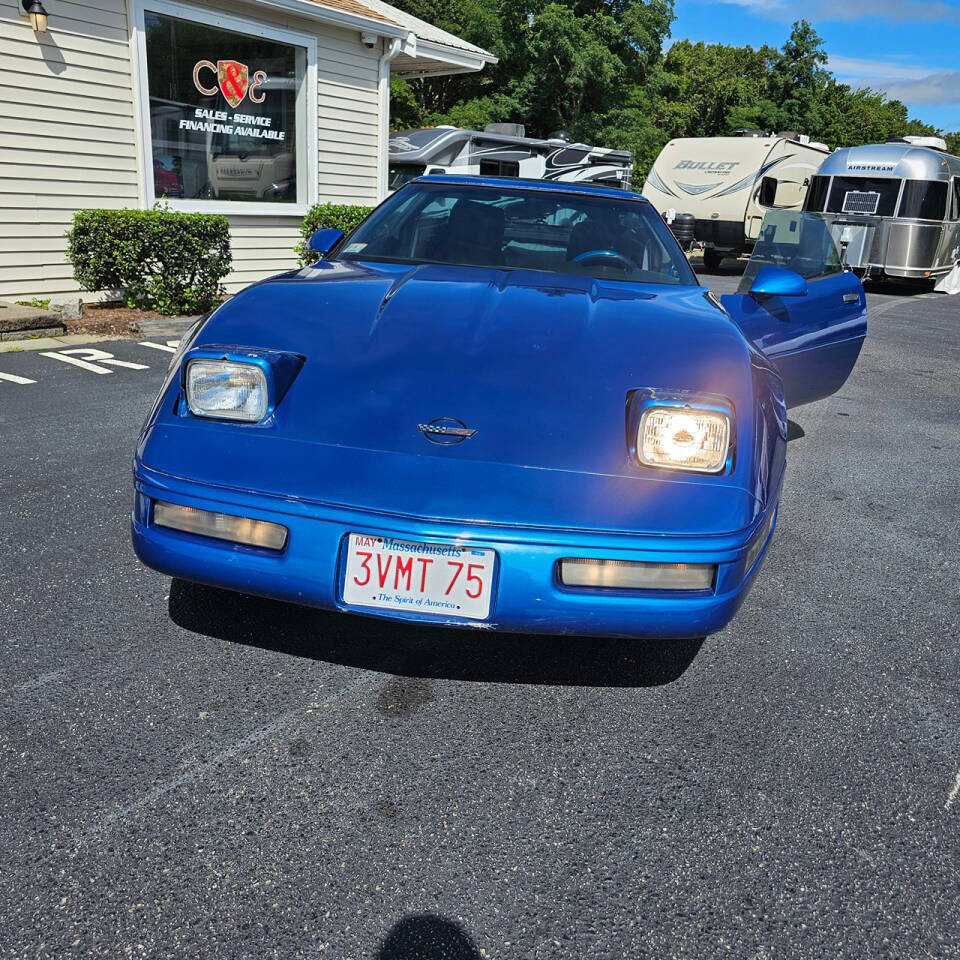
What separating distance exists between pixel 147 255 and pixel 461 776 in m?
7.40

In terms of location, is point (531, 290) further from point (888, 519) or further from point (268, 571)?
point (888, 519)

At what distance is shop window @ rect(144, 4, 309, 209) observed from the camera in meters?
8.98

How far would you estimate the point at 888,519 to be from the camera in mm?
4082

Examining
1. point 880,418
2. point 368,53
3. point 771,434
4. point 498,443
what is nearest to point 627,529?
point 498,443

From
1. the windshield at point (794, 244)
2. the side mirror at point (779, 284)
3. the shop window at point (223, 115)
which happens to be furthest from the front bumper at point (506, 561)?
the shop window at point (223, 115)

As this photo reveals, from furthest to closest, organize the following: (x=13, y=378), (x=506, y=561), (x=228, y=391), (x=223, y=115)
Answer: (x=223, y=115) < (x=13, y=378) < (x=228, y=391) < (x=506, y=561)

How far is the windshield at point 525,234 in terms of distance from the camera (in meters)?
3.46

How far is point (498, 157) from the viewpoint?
16141 millimetres

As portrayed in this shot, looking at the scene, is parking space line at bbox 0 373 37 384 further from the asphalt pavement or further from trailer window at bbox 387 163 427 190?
trailer window at bbox 387 163 427 190

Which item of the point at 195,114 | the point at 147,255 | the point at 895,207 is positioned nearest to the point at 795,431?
the point at 147,255

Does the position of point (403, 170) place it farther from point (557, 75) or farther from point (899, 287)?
point (557, 75)

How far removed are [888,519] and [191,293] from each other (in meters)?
6.77

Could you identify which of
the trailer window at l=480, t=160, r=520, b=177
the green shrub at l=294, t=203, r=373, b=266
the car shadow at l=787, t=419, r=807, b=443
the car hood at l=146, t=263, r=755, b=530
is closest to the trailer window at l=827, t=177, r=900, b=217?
the trailer window at l=480, t=160, r=520, b=177

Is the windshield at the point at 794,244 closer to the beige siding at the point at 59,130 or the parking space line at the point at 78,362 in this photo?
the parking space line at the point at 78,362
